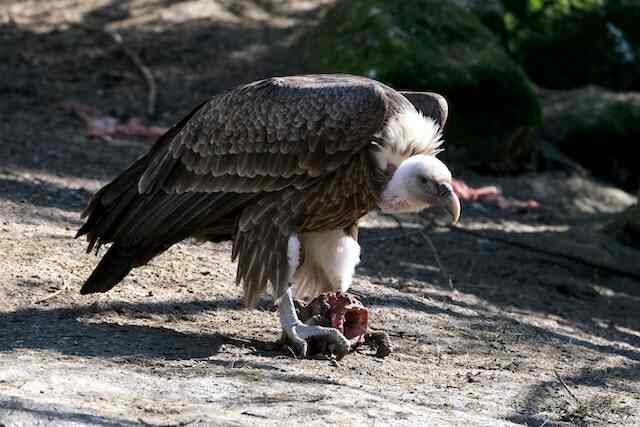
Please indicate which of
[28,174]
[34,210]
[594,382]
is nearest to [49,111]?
[28,174]

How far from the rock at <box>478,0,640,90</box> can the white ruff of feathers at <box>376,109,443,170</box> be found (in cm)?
813

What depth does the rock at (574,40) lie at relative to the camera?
14.1m

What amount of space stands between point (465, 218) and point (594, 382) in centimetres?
396

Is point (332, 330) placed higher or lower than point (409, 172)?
lower

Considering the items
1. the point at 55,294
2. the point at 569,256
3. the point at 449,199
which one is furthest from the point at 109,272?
the point at 569,256

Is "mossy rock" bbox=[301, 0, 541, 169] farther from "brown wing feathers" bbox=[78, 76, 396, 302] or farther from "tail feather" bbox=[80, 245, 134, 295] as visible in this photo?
"tail feather" bbox=[80, 245, 134, 295]

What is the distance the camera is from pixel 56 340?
5.78 metres

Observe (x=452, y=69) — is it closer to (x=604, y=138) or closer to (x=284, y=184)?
(x=604, y=138)

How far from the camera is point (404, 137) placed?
6.04 meters

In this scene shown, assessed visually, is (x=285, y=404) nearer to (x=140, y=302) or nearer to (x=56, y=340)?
(x=56, y=340)

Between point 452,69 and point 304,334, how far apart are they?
591 cm

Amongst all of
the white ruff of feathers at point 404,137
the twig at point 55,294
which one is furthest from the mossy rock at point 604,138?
the twig at point 55,294

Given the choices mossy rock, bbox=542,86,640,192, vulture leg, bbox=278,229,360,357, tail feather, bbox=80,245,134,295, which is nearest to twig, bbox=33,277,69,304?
tail feather, bbox=80,245,134,295

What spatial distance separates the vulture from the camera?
600cm
